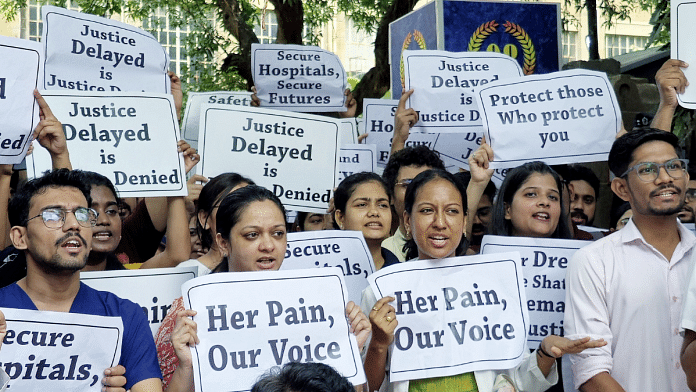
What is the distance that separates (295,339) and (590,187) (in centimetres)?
326

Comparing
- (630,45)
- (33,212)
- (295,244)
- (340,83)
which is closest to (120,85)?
(295,244)

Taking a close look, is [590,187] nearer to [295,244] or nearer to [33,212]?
[295,244]

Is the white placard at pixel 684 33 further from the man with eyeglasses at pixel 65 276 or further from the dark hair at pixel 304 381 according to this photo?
the dark hair at pixel 304 381

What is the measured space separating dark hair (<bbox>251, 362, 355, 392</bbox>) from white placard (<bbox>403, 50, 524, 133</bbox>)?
3.96 metres

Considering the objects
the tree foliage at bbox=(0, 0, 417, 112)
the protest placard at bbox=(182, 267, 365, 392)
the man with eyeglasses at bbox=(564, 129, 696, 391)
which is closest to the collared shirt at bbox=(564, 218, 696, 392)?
the man with eyeglasses at bbox=(564, 129, 696, 391)

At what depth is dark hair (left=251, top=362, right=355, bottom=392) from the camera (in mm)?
2387

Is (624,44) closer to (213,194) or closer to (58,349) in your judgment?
(213,194)

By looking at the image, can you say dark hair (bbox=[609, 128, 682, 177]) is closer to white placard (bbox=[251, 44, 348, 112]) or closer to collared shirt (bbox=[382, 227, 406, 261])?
collared shirt (bbox=[382, 227, 406, 261])

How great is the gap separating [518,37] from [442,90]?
2295 mm

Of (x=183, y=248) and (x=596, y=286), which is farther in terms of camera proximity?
(x=183, y=248)

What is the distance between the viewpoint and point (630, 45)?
37.2 m

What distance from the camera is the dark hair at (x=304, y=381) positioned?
239 centimetres

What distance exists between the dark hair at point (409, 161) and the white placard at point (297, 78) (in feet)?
5.99

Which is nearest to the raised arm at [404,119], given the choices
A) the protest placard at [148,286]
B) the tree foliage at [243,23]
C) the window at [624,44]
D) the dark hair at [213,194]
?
the dark hair at [213,194]
